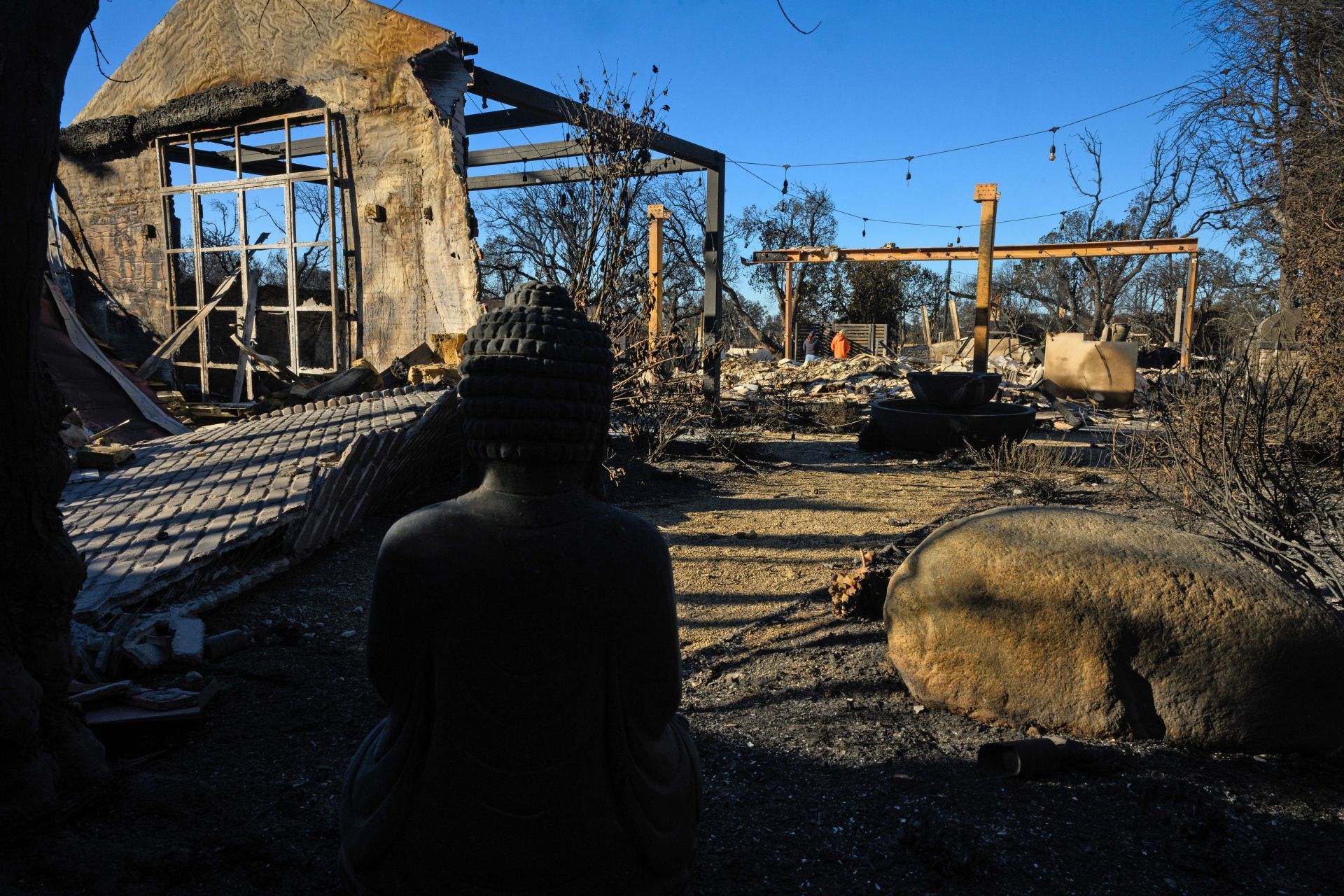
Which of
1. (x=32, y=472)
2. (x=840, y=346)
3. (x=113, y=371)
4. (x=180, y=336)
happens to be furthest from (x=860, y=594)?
(x=840, y=346)

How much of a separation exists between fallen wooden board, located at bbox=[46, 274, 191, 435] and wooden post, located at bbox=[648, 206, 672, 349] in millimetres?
4787

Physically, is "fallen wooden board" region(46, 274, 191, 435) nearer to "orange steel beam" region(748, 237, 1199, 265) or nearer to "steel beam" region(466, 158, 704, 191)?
"steel beam" region(466, 158, 704, 191)

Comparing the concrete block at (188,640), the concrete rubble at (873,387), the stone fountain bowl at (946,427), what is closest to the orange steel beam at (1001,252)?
the concrete rubble at (873,387)

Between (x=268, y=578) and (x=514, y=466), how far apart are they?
327 centimetres

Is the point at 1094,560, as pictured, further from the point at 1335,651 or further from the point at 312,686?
the point at 312,686

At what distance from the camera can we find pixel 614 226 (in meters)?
7.07

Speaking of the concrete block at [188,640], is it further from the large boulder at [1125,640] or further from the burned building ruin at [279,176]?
the burned building ruin at [279,176]

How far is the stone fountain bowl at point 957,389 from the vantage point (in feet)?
30.0

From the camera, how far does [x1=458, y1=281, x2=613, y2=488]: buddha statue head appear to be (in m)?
1.52

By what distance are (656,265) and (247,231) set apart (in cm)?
568

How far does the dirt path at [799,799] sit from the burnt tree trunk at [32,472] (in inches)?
7.3

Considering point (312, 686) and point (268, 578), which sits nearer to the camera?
point (312, 686)

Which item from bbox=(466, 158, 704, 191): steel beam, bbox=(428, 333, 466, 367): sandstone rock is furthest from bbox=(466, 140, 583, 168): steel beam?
bbox=(428, 333, 466, 367): sandstone rock

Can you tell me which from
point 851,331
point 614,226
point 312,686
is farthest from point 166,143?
point 851,331
